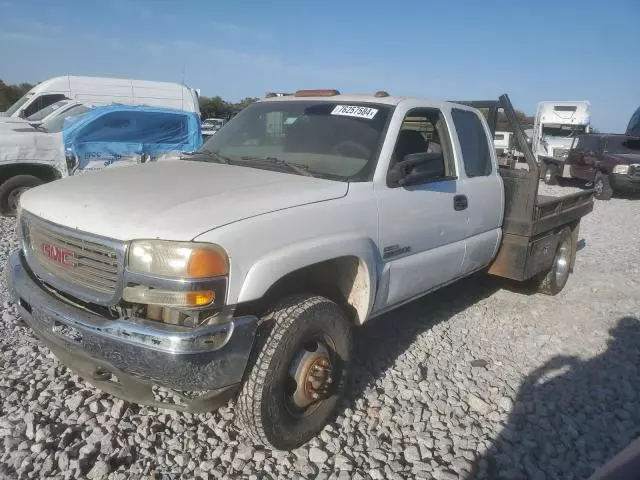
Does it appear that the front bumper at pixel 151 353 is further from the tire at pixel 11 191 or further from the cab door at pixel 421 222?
the tire at pixel 11 191

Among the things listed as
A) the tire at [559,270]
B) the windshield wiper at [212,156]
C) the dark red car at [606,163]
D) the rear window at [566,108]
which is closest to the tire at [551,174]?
the dark red car at [606,163]

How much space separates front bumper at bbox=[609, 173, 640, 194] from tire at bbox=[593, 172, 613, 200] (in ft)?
0.40

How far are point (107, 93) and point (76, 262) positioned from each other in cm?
1512

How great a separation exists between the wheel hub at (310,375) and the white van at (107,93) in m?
13.3

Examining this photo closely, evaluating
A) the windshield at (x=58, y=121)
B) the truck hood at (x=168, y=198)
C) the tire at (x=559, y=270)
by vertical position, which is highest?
the truck hood at (x=168, y=198)

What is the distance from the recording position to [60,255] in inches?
101

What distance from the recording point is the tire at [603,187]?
1417 centimetres

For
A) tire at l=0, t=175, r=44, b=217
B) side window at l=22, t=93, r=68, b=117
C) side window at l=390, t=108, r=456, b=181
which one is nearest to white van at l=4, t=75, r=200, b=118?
side window at l=22, t=93, r=68, b=117

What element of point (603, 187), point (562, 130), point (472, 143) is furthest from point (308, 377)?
point (562, 130)

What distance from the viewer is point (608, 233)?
31.5 ft

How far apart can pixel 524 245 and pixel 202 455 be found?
3.29 meters

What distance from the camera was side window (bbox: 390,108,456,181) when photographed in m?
3.60

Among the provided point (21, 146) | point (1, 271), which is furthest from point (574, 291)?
point (21, 146)

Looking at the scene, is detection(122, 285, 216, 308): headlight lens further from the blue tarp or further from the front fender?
the blue tarp
